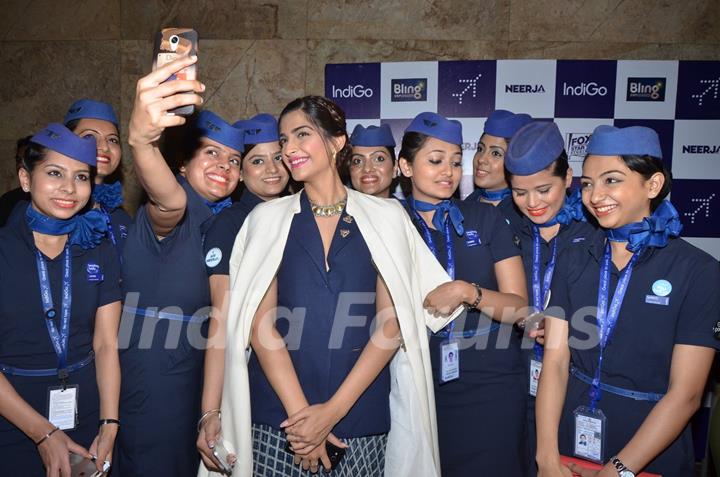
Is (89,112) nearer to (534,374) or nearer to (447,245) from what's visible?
(447,245)

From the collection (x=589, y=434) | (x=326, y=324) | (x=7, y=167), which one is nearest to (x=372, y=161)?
(x=326, y=324)

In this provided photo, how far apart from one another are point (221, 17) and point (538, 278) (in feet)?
10.9

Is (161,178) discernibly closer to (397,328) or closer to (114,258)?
(114,258)

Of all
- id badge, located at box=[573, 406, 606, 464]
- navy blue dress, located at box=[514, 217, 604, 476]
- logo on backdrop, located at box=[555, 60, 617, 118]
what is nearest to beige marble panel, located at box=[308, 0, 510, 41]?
logo on backdrop, located at box=[555, 60, 617, 118]

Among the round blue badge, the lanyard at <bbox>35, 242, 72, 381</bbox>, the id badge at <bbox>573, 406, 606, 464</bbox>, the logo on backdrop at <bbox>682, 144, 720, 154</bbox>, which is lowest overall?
the id badge at <bbox>573, 406, 606, 464</bbox>

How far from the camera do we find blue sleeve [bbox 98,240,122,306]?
85.3 inches

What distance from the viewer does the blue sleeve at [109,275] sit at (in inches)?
85.3

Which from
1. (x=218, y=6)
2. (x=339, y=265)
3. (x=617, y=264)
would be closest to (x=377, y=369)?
(x=339, y=265)

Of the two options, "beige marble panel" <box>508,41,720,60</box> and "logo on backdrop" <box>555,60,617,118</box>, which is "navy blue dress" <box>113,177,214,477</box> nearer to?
"logo on backdrop" <box>555,60,617,118</box>

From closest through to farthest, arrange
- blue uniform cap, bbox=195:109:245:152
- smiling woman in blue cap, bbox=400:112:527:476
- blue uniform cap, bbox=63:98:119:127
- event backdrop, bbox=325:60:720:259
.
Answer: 1. smiling woman in blue cap, bbox=400:112:527:476
2. blue uniform cap, bbox=195:109:245:152
3. blue uniform cap, bbox=63:98:119:127
4. event backdrop, bbox=325:60:720:259

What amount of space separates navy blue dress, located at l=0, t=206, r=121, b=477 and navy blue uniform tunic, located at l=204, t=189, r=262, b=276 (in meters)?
0.42

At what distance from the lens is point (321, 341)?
194cm

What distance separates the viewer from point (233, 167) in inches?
107

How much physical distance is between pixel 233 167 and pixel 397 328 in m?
1.24
